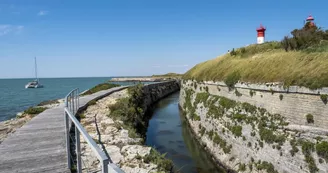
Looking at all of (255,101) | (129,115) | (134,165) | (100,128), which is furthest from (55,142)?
(255,101)

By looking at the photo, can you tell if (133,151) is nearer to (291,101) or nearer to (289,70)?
(291,101)

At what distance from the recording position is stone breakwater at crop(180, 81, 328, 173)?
858 centimetres

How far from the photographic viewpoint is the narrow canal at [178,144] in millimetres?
13398

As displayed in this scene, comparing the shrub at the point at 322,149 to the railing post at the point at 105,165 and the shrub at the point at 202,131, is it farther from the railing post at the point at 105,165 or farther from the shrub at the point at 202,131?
the shrub at the point at 202,131

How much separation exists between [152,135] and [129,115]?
5.09m

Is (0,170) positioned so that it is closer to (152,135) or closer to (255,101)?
(255,101)

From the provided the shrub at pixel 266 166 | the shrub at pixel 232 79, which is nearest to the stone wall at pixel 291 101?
the shrub at pixel 232 79

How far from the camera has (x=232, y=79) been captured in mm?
15109

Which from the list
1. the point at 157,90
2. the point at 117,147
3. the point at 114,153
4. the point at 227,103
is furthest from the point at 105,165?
the point at 157,90

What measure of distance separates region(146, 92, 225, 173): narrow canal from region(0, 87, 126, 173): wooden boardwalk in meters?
5.08

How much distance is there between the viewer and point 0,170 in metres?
5.45

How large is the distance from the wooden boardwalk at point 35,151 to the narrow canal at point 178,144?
16.7 feet

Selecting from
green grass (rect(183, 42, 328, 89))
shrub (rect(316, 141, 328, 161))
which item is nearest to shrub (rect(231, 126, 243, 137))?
green grass (rect(183, 42, 328, 89))

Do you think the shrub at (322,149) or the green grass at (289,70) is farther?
the green grass at (289,70)
